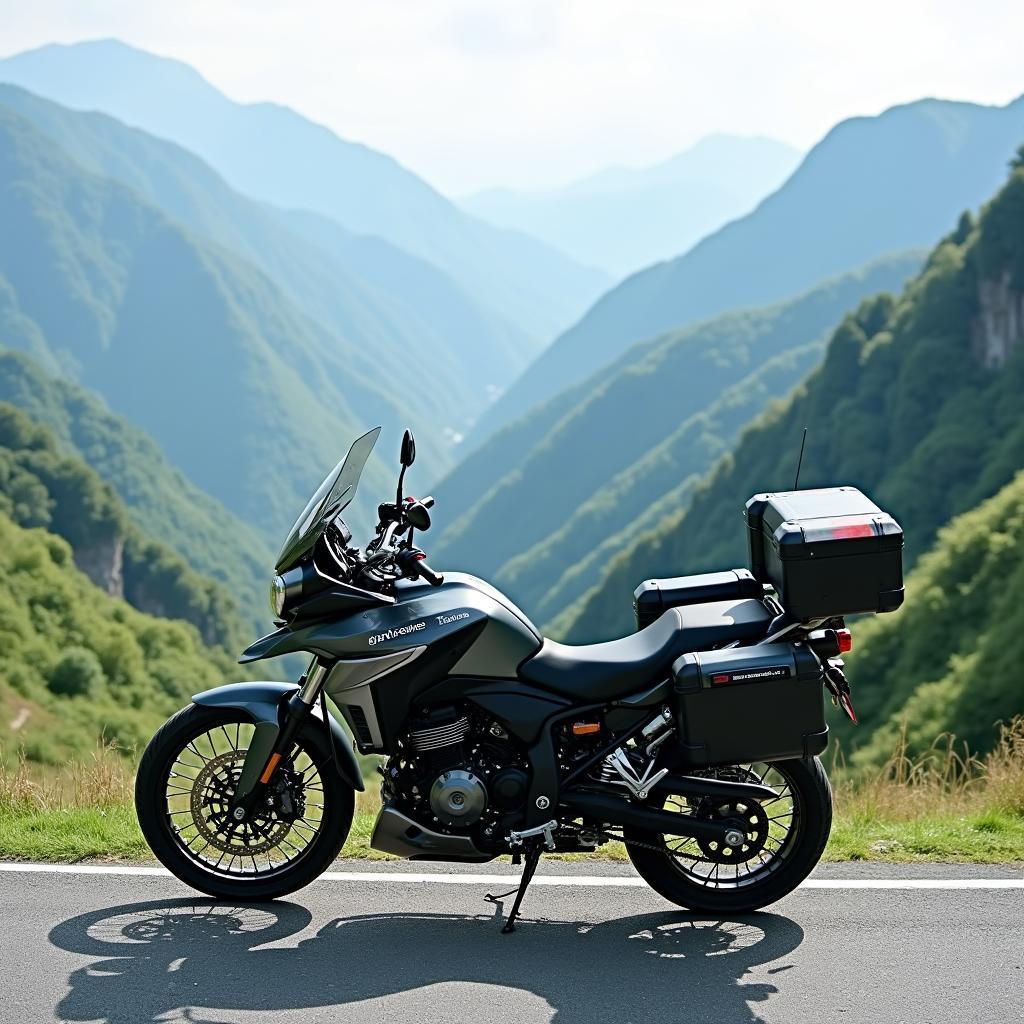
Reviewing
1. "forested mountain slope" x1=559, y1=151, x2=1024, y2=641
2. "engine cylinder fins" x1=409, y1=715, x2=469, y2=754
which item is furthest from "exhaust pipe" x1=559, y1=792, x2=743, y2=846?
"forested mountain slope" x1=559, y1=151, x2=1024, y2=641

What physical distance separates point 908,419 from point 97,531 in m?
62.1

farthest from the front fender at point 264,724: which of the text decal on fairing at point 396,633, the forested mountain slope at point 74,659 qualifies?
the forested mountain slope at point 74,659

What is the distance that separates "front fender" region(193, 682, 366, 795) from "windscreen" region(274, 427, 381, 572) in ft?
1.95

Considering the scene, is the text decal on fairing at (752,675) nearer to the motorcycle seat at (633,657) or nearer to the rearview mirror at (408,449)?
the motorcycle seat at (633,657)

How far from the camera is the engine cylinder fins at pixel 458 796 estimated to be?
202 inches

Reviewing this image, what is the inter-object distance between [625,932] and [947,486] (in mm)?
83433

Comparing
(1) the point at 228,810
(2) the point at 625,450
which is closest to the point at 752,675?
(1) the point at 228,810

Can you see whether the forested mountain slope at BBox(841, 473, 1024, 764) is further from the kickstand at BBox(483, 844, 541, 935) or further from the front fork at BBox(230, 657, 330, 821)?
the front fork at BBox(230, 657, 330, 821)

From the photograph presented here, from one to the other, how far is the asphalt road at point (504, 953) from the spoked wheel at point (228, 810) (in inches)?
4.6

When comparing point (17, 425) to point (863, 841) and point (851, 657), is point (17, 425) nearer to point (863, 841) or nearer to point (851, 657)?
point (851, 657)

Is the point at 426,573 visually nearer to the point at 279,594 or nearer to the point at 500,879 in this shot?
the point at 279,594

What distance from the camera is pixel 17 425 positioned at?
4146 inches

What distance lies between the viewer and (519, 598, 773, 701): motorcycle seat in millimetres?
5215

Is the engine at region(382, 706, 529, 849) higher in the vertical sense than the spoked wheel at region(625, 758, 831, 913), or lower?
higher
